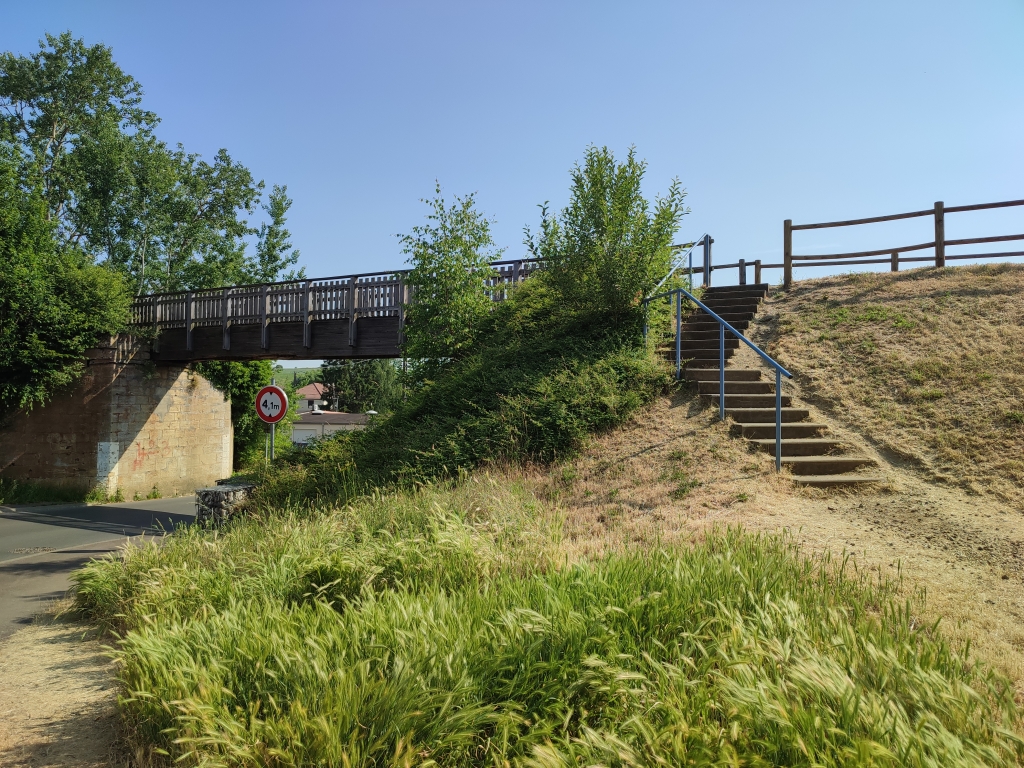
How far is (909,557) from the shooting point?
6.05m

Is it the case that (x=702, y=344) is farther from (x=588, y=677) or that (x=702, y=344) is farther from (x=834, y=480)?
(x=588, y=677)

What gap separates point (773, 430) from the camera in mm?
9531

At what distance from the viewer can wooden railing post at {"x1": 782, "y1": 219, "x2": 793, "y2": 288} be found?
54.1 ft

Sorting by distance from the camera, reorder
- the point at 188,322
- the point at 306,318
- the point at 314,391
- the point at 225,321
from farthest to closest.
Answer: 1. the point at 314,391
2. the point at 188,322
3. the point at 225,321
4. the point at 306,318

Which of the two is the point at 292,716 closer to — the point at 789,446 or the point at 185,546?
the point at 185,546

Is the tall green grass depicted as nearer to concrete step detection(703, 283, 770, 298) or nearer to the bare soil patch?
the bare soil patch

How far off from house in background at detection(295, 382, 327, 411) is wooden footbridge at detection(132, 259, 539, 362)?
116 ft

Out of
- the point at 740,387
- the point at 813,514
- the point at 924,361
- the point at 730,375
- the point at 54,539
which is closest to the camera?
the point at 813,514

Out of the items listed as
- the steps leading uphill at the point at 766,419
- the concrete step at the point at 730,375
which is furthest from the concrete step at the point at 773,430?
the concrete step at the point at 730,375

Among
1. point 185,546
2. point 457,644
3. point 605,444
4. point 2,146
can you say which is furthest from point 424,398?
point 2,146

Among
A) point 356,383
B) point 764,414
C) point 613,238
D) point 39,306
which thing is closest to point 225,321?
point 39,306

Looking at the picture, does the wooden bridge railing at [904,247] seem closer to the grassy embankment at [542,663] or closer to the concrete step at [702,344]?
the concrete step at [702,344]

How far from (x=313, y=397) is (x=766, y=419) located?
200ft

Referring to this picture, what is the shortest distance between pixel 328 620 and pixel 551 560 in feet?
5.83
